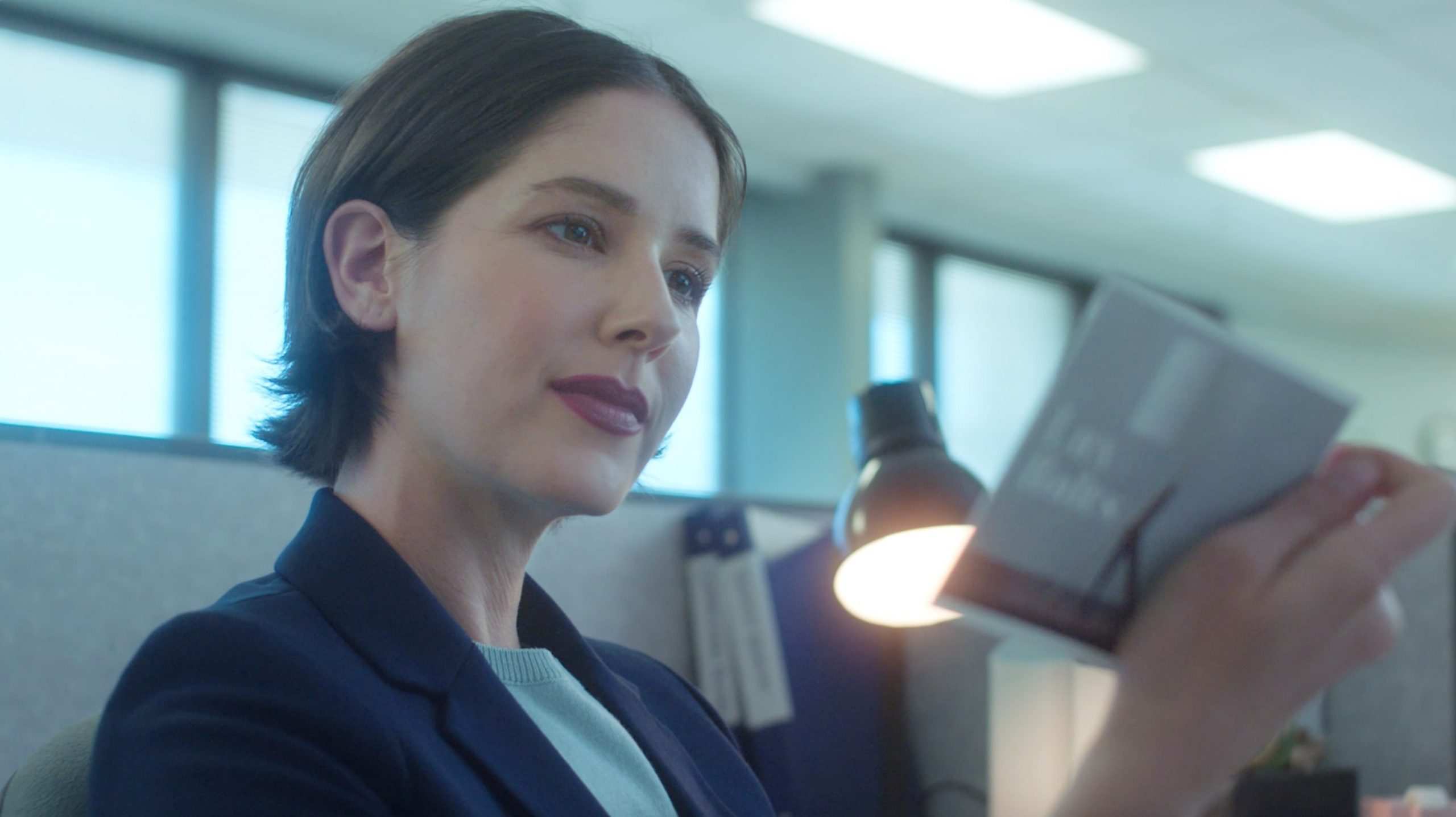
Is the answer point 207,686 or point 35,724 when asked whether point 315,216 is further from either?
point 35,724

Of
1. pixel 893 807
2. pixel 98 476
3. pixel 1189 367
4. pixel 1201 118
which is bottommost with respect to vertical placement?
pixel 893 807

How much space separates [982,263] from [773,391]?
153 centimetres

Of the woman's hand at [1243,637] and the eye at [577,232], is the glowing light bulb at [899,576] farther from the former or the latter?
the woman's hand at [1243,637]

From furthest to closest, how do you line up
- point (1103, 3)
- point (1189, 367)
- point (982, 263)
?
point (982, 263), point (1103, 3), point (1189, 367)

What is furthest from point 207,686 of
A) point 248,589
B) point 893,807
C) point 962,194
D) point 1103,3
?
point 962,194

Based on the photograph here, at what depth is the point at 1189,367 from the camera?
54 cm

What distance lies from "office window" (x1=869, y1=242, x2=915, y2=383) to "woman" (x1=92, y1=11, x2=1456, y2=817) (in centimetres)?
479

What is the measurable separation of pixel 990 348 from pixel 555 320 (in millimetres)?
5730

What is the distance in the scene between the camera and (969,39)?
373cm

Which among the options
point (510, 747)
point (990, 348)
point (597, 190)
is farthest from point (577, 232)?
point (990, 348)

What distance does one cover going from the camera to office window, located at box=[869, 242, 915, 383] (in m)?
5.71

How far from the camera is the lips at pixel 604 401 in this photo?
0.73 m

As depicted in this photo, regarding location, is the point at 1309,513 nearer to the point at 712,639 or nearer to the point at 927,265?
the point at 712,639

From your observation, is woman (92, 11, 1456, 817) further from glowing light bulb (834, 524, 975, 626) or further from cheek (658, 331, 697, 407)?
glowing light bulb (834, 524, 975, 626)
